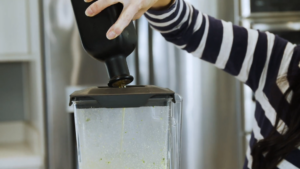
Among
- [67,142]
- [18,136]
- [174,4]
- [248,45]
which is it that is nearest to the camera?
[174,4]

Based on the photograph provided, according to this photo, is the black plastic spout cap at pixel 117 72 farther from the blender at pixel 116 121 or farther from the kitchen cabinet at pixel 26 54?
the kitchen cabinet at pixel 26 54

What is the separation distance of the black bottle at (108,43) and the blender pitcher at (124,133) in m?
0.03

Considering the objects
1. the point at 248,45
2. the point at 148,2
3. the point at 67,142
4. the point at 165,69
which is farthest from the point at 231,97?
the point at 148,2

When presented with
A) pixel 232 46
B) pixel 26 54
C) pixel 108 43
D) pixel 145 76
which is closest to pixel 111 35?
pixel 108 43

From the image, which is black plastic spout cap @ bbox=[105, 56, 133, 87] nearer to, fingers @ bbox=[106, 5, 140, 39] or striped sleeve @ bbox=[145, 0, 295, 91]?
fingers @ bbox=[106, 5, 140, 39]

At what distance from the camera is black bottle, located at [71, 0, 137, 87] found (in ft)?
1.35

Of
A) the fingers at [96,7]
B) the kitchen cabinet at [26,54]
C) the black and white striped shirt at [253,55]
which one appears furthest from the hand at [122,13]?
the kitchen cabinet at [26,54]

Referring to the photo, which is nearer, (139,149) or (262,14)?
(139,149)

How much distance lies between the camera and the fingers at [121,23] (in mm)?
396

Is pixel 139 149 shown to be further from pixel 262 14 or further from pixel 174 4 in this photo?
pixel 262 14

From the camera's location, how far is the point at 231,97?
132 cm

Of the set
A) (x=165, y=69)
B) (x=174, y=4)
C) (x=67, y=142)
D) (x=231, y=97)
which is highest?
(x=174, y=4)

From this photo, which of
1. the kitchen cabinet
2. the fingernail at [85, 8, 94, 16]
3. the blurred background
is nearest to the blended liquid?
the fingernail at [85, 8, 94, 16]

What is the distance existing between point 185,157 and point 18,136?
91 cm
